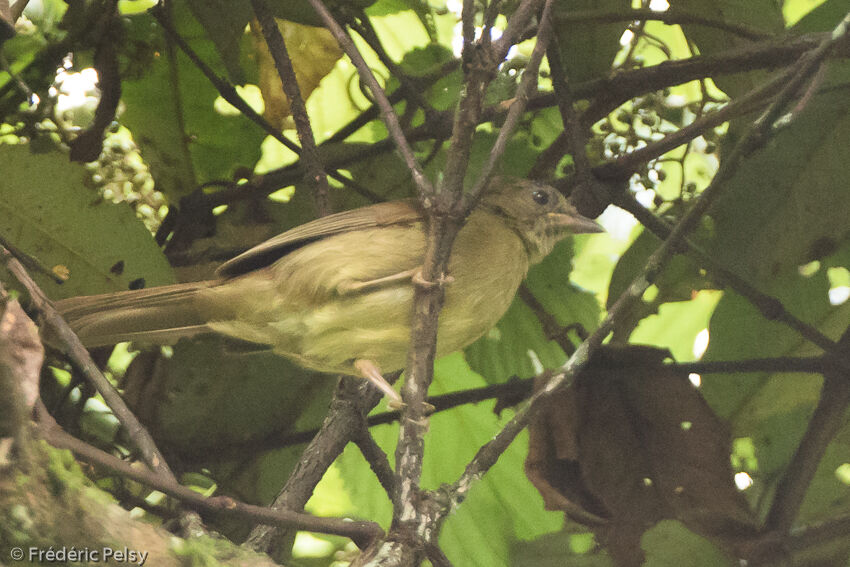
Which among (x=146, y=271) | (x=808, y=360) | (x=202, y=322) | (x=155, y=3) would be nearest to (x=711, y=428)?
(x=808, y=360)

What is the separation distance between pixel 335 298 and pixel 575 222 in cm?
87

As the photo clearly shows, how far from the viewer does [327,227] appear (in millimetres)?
2838

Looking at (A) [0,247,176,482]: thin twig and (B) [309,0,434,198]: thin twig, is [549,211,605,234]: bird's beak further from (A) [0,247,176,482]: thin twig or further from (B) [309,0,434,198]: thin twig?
(A) [0,247,176,482]: thin twig

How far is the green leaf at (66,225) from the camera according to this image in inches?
106

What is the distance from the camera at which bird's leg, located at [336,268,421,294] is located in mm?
2627

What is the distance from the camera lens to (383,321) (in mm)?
2670

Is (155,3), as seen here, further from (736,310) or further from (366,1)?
(736,310)

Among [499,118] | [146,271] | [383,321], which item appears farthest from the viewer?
[499,118]

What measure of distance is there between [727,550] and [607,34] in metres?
1.67

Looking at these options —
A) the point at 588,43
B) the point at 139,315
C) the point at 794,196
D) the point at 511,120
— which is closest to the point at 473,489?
the point at 139,315

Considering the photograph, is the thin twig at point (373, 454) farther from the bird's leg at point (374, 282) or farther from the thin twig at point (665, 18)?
the thin twig at point (665, 18)

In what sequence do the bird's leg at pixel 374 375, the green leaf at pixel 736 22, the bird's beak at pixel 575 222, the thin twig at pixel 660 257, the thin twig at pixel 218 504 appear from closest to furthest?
the thin twig at pixel 218 504
the thin twig at pixel 660 257
the bird's leg at pixel 374 375
the green leaf at pixel 736 22
the bird's beak at pixel 575 222

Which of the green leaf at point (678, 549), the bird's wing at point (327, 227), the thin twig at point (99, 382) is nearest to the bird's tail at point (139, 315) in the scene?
the bird's wing at point (327, 227)

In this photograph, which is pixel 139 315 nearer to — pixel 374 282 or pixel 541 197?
pixel 374 282
